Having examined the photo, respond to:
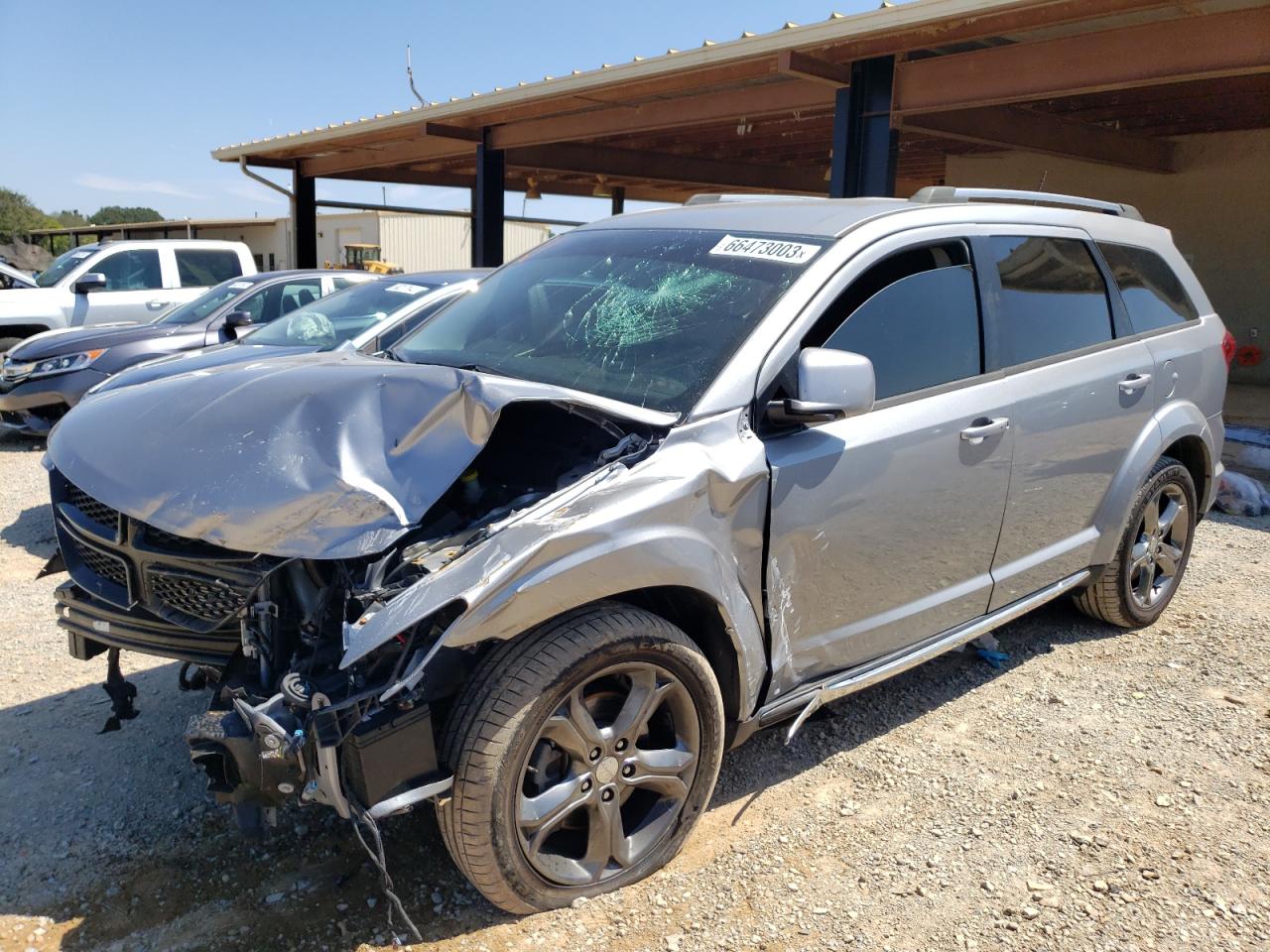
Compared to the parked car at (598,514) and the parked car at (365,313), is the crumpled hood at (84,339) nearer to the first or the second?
the parked car at (365,313)

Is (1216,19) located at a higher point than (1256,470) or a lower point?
higher

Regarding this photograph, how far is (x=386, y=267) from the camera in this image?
29.1 m

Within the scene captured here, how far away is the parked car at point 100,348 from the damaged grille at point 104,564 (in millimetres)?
4886

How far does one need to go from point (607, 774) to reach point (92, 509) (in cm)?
171

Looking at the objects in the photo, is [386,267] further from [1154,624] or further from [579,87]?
[1154,624]

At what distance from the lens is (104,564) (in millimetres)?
2879

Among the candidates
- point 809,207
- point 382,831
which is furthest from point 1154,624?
point 382,831

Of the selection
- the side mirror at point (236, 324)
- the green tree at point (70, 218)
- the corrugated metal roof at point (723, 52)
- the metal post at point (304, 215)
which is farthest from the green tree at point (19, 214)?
the side mirror at point (236, 324)

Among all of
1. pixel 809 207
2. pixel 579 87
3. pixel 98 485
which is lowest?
pixel 98 485

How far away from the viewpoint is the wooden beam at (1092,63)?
6816 millimetres

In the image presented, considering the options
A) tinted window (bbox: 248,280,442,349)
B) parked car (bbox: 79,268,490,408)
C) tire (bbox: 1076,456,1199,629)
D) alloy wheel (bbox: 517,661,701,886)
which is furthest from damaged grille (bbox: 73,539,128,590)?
tire (bbox: 1076,456,1199,629)

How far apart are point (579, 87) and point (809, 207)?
24.0 ft

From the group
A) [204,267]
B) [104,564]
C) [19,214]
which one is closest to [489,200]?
[204,267]

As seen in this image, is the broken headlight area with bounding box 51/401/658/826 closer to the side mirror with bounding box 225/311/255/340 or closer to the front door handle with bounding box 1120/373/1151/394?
the front door handle with bounding box 1120/373/1151/394
